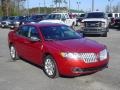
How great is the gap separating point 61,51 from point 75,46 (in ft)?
1.54

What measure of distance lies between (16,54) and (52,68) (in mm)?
3444

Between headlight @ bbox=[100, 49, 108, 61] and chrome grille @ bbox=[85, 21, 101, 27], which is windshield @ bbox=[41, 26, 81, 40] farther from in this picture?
chrome grille @ bbox=[85, 21, 101, 27]

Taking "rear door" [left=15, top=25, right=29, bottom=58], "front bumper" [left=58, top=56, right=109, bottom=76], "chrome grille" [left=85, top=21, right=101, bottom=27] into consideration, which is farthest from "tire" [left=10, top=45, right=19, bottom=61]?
"chrome grille" [left=85, top=21, right=101, bottom=27]

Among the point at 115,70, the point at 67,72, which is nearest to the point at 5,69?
the point at 67,72

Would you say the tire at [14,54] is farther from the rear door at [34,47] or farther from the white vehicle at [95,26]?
the white vehicle at [95,26]

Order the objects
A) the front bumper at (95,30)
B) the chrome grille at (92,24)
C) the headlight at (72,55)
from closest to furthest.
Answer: the headlight at (72,55)
the front bumper at (95,30)
the chrome grille at (92,24)

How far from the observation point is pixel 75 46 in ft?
27.4

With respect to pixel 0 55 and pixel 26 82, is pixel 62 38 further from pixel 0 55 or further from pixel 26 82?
pixel 0 55

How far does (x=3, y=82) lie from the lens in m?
8.21

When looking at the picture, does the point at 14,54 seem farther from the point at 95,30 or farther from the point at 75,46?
the point at 95,30

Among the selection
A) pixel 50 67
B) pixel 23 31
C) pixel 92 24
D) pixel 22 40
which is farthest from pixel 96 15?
pixel 50 67

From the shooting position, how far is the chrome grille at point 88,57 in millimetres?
8023

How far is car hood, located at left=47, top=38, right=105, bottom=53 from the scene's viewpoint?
814 centimetres

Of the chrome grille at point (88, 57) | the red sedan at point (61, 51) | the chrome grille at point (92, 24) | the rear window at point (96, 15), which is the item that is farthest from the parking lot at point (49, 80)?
the rear window at point (96, 15)
